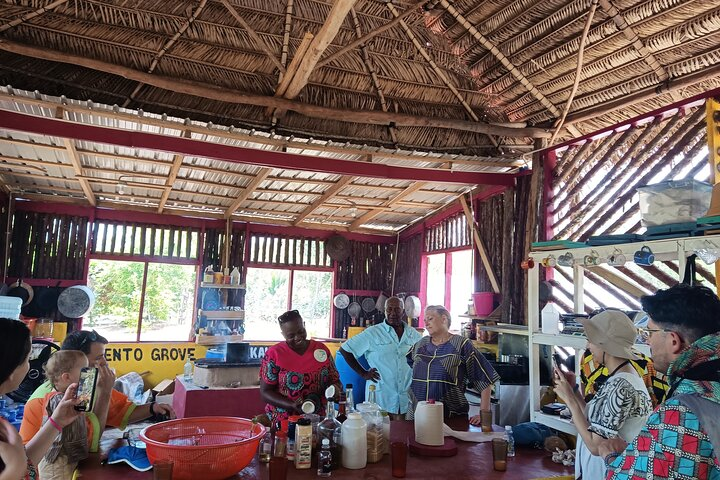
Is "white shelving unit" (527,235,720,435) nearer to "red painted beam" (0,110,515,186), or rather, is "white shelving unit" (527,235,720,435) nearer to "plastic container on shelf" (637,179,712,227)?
"plastic container on shelf" (637,179,712,227)

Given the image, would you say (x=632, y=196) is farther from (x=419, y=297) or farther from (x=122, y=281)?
(x=122, y=281)

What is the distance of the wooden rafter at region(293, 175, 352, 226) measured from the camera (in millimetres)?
8375

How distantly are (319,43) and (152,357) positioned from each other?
6980 millimetres

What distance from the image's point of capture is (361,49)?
5746mm

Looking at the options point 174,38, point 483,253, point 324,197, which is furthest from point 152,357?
point 483,253

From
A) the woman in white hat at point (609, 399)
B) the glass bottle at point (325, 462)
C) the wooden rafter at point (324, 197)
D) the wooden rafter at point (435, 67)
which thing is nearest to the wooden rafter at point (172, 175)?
the wooden rafter at point (324, 197)

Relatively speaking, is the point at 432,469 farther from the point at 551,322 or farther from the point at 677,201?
the point at 677,201

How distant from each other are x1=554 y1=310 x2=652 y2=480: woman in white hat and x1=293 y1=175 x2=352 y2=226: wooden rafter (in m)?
6.11

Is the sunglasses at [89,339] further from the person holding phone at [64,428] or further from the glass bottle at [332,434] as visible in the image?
the glass bottle at [332,434]

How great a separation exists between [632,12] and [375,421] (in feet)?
14.6

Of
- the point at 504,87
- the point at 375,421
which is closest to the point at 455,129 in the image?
the point at 504,87

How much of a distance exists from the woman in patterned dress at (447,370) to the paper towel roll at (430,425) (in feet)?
2.72

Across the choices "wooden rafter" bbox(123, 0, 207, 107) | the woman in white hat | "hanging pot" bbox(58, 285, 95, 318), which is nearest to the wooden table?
the woman in white hat

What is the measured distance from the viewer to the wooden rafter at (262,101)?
4723 millimetres
